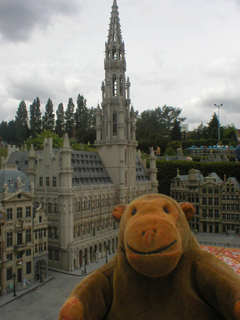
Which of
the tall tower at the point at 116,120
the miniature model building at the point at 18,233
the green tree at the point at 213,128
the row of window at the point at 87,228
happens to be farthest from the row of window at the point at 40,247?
the green tree at the point at 213,128

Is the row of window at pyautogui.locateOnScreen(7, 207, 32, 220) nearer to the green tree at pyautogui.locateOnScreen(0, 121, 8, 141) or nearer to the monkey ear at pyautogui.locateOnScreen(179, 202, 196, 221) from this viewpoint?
the monkey ear at pyautogui.locateOnScreen(179, 202, 196, 221)

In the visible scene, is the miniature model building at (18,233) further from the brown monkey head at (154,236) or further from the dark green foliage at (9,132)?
the dark green foliage at (9,132)

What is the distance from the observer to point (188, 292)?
7.88m

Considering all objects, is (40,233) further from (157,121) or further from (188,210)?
(157,121)

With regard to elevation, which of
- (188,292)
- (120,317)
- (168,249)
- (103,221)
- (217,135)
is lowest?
(103,221)

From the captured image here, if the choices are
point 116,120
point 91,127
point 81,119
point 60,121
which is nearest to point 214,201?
point 116,120

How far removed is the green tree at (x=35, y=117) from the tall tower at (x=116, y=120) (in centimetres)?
4598

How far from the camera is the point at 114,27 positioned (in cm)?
5031

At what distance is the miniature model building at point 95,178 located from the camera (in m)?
37.1

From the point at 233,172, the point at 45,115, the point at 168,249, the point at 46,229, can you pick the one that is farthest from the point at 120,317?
the point at 45,115

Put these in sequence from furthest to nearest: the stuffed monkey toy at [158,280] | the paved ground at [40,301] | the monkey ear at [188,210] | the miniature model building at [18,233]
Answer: the miniature model building at [18,233] < the paved ground at [40,301] < the monkey ear at [188,210] < the stuffed monkey toy at [158,280]

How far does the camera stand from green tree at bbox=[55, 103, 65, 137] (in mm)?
92875

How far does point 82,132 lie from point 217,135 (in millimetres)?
50288

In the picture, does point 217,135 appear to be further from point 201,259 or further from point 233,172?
point 201,259
